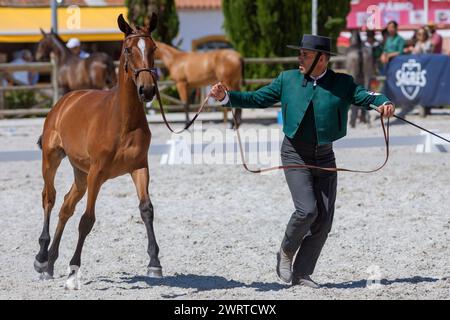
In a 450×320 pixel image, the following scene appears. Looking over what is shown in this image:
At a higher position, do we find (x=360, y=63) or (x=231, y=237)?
(x=360, y=63)

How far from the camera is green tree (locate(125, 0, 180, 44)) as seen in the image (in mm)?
22266

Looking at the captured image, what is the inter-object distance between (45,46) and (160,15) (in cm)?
430

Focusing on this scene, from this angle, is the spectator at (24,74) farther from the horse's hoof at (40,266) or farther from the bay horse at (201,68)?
the horse's hoof at (40,266)

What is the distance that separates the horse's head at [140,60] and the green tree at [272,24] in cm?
1479

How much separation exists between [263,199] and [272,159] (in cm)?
301

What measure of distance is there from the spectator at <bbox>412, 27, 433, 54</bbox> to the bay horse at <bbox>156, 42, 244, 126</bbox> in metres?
3.82

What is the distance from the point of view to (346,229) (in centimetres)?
863

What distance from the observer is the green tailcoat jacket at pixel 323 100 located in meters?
6.37

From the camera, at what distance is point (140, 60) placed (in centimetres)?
651

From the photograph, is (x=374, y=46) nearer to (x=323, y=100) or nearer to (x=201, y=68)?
(x=201, y=68)

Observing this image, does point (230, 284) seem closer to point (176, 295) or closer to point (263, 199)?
point (176, 295)

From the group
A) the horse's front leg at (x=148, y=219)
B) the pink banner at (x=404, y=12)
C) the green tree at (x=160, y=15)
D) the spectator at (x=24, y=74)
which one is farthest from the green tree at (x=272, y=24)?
the horse's front leg at (x=148, y=219)

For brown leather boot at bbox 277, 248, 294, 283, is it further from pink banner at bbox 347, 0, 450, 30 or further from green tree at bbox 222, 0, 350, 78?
pink banner at bbox 347, 0, 450, 30

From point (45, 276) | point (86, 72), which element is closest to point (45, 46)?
point (86, 72)
